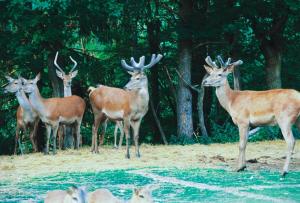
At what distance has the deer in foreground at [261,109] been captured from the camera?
12.2m

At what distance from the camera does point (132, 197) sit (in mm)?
7980

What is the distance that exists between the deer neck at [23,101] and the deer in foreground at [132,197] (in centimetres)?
1097

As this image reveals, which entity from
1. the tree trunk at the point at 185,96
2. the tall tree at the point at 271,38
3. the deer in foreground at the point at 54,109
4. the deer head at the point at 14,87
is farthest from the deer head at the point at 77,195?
the tree trunk at the point at 185,96

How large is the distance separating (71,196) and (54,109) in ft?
33.4

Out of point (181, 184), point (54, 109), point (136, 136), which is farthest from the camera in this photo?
point (54, 109)

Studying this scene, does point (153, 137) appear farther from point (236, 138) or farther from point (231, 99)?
point (231, 99)

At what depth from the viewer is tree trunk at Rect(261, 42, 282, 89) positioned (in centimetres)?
2136

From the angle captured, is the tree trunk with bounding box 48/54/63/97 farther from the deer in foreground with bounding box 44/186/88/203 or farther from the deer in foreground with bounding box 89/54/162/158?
the deer in foreground with bounding box 44/186/88/203

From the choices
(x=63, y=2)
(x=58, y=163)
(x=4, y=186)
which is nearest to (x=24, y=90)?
(x=63, y=2)

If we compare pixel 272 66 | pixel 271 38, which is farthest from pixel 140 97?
pixel 271 38

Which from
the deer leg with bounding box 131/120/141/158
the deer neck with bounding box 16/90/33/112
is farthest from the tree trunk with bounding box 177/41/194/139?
the deer leg with bounding box 131/120/141/158

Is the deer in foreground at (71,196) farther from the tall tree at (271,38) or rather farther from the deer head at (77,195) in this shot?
the tall tree at (271,38)

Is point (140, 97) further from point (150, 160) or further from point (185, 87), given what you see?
point (185, 87)

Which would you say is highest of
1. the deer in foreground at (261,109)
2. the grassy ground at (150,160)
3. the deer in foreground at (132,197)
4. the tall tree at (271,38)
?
the tall tree at (271,38)
